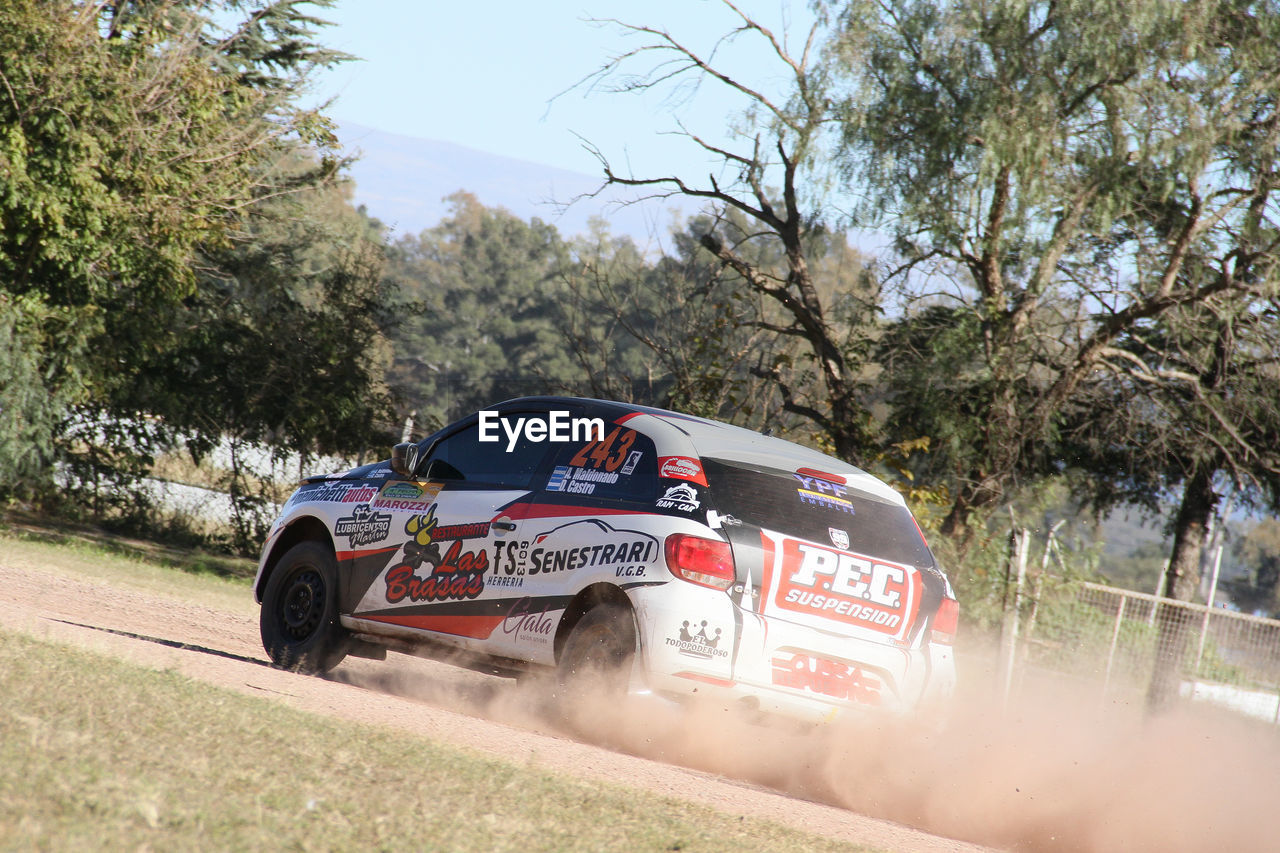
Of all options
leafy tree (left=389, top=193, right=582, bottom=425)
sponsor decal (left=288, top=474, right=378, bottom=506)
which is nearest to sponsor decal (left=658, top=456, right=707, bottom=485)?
sponsor decal (left=288, top=474, right=378, bottom=506)

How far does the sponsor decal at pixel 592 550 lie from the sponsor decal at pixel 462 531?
0.45 m

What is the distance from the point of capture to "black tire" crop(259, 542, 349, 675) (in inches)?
337

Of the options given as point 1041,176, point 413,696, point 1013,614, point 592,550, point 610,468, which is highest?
point 1041,176

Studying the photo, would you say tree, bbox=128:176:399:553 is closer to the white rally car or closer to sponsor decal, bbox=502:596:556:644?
the white rally car

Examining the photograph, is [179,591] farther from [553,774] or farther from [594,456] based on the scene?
[553,774]

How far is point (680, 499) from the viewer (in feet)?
22.0

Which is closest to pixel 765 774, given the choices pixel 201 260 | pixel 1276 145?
pixel 1276 145

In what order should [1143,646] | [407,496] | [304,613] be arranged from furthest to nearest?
[1143,646]
[304,613]
[407,496]

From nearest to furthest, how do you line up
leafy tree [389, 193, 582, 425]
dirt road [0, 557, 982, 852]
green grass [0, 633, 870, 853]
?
green grass [0, 633, 870, 853] → dirt road [0, 557, 982, 852] → leafy tree [389, 193, 582, 425]

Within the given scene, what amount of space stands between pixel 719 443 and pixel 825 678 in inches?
54.5

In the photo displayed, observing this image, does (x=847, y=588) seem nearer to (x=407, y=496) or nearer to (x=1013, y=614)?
(x=407, y=496)

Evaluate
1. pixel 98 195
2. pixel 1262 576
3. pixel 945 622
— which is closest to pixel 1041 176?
pixel 945 622

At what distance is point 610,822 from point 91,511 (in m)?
17.6

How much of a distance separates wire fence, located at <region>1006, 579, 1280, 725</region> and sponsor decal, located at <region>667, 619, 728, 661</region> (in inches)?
305
